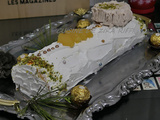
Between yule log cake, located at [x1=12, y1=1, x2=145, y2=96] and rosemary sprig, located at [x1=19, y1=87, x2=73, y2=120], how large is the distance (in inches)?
2.2

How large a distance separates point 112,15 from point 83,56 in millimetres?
412

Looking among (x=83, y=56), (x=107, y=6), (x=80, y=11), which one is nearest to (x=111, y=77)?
(x=83, y=56)

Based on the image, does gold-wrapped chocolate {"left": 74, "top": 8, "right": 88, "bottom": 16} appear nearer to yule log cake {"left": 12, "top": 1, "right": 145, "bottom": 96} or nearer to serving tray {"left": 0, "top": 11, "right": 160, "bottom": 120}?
serving tray {"left": 0, "top": 11, "right": 160, "bottom": 120}

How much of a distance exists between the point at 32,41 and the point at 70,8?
0.68m

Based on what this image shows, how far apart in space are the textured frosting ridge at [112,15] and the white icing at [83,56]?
49 mm

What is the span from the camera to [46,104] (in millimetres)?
1629

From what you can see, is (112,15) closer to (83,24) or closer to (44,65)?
(83,24)

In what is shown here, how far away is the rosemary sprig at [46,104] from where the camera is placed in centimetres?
150

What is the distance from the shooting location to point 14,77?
67.6 inches

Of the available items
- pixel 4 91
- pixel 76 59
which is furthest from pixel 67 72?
pixel 4 91

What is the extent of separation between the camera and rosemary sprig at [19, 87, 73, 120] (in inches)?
59.1

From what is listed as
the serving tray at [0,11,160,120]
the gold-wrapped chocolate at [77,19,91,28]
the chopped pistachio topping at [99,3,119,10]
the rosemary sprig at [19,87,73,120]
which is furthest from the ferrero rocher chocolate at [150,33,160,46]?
the rosemary sprig at [19,87,73,120]

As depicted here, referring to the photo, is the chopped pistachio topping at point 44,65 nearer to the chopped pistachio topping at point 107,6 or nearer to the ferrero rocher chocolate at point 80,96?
the ferrero rocher chocolate at point 80,96

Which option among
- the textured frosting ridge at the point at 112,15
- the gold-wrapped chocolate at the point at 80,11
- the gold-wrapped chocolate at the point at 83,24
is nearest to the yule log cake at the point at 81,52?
the textured frosting ridge at the point at 112,15
